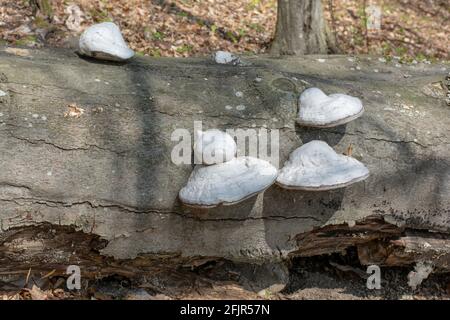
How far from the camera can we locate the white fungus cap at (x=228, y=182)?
2525 millimetres

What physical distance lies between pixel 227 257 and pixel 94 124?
1298 millimetres

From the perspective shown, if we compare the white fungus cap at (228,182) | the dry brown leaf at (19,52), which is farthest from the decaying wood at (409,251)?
the dry brown leaf at (19,52)

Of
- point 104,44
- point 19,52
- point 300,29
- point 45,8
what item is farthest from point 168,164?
point 45,8

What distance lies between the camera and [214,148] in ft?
8.63

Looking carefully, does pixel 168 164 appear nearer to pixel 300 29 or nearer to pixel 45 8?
pixel 300 29

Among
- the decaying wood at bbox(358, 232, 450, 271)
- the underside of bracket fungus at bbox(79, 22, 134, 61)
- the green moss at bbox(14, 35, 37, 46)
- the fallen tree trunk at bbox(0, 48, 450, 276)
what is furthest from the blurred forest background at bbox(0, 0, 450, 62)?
the decaying wood at bbox(358, 232, 450, 271)

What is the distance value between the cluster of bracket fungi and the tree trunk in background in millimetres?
3724

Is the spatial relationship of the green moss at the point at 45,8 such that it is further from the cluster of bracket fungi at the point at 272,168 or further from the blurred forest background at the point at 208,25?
the cluster of bracket fungi at the point at 272,168

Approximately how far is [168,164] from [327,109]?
1.10 meters

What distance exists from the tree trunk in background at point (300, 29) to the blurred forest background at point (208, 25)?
2.12 feet

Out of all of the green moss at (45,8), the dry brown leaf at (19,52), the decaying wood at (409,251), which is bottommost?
the decaying wood at (409,251)

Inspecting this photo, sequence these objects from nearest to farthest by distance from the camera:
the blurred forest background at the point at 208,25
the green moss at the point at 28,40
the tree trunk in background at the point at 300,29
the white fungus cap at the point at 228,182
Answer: the white fungus cap at the point at 228,182
the green moss at the point at 28,40
the tree trunk in background at the point at 300,29
the blurred forest background at the point at 208,25

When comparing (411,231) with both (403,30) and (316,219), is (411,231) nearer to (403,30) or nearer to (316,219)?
(316,219)

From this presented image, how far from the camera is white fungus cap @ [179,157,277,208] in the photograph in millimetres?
2525
